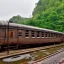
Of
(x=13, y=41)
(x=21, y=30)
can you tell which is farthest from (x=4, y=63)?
(x=21, y=30)

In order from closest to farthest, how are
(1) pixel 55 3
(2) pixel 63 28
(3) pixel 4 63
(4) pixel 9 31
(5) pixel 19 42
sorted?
(3) pixel 4 63 → (4) pixel 9 31 → (5) pixel 19 42 → (2) pixel 63 28 → (1) pixel 55 3

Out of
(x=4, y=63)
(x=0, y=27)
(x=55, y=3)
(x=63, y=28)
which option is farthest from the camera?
(x=55, y=3)

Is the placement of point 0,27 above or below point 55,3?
below

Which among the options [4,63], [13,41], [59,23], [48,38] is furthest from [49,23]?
[4,63]

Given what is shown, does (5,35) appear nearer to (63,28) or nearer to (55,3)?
(63,28)

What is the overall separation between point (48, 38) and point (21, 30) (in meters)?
10.4

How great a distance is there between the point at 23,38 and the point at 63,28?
1312 inches

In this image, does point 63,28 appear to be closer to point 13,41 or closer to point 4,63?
point 13,41

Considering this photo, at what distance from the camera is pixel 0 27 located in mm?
22016

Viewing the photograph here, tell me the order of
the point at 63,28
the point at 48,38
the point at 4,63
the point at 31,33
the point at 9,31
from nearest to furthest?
the point at 4,63, the point at 9,31, the point at 31,33, the point at 48,38, the point at 63,28

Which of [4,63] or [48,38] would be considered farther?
[48,38]

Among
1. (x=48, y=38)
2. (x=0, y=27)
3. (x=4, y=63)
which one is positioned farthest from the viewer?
(x=48, y=38)

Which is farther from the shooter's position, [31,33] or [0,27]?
[31,33]

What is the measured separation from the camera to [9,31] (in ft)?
77.4
